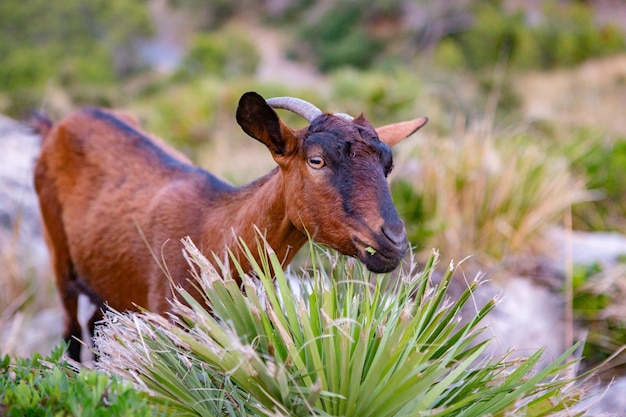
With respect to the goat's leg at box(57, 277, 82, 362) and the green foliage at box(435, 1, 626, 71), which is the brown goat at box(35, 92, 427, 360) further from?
the green foliage at box(435, 1, 626, 71)

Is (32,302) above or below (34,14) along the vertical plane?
below

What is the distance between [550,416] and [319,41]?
32.0 m

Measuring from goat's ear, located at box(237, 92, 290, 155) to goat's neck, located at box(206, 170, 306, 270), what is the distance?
19 cm

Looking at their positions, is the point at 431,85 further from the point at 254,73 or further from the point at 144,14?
the point at 144,14

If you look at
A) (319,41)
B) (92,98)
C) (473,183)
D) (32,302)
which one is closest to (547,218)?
(473,183)

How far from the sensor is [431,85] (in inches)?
583

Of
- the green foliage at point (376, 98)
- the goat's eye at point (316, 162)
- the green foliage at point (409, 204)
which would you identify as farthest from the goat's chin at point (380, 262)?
the green foliage at point (376, 98)

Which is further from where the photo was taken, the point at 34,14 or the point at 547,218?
the point at 34,14

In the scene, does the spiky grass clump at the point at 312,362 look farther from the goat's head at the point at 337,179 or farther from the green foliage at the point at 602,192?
the green foliage at the point at 602,192

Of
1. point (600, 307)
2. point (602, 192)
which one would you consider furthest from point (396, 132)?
point (602, 192)

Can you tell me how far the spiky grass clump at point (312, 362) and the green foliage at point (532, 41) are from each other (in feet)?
71.5

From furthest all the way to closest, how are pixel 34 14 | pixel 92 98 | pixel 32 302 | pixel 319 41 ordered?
1. pixel 319 41
2. pixel 34 14
3. pixel 92 98
4. pixel 32 302

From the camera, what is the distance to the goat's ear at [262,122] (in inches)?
128

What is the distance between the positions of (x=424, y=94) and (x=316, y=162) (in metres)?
7.42
